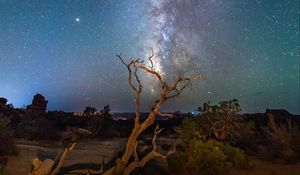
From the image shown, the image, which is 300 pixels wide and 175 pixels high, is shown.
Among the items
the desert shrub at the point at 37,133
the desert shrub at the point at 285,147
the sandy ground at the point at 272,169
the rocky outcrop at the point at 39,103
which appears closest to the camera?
the sandy ground at the point at 272,169

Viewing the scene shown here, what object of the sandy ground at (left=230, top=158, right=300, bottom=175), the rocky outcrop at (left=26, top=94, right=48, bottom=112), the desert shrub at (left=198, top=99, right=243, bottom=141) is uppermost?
the rocky outcrop at (left=26, top=94, right=48, bottom=112)

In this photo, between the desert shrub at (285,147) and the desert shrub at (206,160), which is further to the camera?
the desert shrub at (285,147)

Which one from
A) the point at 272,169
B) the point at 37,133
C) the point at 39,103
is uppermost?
the point at 39,103

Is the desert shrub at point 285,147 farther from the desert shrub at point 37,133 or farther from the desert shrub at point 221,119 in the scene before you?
the desert shrub at point 37,133

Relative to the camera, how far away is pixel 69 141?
21.7m

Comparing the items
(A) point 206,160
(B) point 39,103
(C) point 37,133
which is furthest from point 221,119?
(B) point 39,103

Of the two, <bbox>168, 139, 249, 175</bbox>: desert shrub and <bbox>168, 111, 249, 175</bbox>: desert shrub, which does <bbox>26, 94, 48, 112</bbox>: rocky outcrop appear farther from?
<bbox>168, 139, 249, 175</bbox>: desert shrub

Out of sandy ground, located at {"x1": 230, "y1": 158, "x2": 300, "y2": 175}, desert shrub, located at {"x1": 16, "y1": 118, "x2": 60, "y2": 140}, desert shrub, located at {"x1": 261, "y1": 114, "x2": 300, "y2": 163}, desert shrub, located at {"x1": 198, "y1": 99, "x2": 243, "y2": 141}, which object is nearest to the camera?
sandy ground, located at {"x1": 230, "y1": 158, "x2": 300, "y2": 175}

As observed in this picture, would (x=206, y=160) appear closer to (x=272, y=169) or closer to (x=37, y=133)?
(x=272, y=169)

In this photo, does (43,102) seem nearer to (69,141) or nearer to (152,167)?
(69,141)

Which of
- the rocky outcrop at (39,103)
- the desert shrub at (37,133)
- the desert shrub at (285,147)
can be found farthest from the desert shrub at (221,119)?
the rocky outcrop at (39,103)

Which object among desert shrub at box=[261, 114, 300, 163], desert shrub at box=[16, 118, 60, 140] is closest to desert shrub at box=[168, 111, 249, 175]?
desert shrub at box=[261, 114, 300, 163]

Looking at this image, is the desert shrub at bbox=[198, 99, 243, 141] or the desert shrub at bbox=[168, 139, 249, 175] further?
the desert shrub at bbox=[198, 99, 243, 141]

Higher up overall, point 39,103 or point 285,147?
point 39,103
